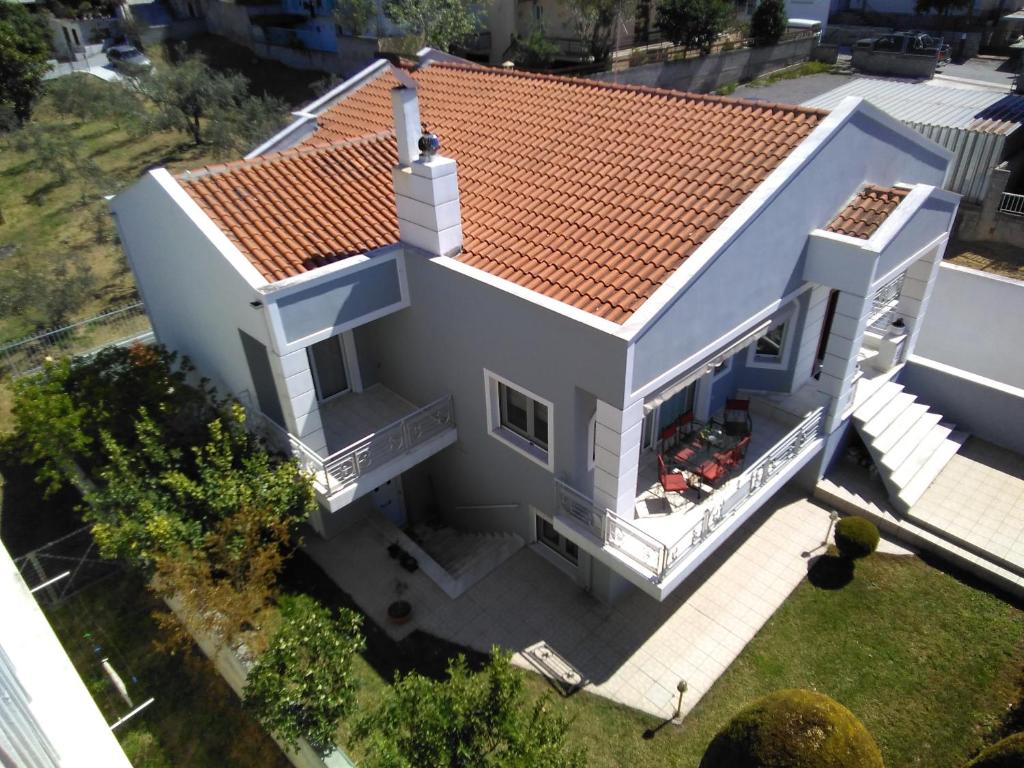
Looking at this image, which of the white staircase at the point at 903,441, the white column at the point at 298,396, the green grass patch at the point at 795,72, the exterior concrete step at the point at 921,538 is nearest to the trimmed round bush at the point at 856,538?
the exterior concrete step at the point at 921,538

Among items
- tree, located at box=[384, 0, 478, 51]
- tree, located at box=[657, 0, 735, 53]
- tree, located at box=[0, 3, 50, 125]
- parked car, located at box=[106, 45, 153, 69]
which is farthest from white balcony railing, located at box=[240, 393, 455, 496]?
parked car, located at box=[106, 45, 153, 69]

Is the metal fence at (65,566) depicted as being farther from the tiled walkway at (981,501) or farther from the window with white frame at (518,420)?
the tiled walkway at (981,501)

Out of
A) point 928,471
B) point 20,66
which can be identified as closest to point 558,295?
point 928,471

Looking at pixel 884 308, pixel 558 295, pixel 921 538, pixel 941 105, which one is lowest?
pixel 921 538

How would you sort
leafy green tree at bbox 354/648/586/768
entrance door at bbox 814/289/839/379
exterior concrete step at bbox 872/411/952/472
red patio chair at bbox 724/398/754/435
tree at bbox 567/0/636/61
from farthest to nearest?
tree at bbox 567/0/636/61
entrance door at bbox 814/289/839/379
exterior concrete step at bbox 872/411/952/472
red patio chair at bbox 724/398/754/435
leafy green tree at bbox 354/648/586/768

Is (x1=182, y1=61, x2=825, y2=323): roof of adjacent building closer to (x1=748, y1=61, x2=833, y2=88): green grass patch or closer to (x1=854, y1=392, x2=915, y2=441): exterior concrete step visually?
(x1=854, y1=392, x2=915, y2=441): exterior concrete step

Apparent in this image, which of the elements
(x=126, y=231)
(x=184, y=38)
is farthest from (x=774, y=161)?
(x=184, y=38)

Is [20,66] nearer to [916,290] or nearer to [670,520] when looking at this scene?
[670,520]
